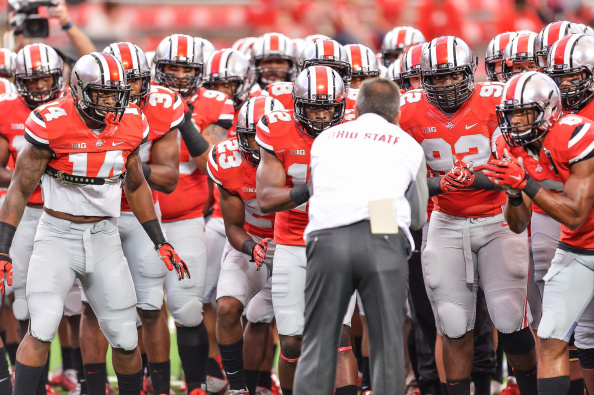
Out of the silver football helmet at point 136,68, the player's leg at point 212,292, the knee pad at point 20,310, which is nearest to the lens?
the silver football helmet at point 136,68

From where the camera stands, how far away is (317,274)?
4.27 meters

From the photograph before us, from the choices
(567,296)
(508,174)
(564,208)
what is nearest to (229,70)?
(508,174)

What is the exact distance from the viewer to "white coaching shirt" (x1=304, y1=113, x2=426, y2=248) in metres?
4.26

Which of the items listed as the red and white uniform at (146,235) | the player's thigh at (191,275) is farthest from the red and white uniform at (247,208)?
the red and white uniform at (146,235)

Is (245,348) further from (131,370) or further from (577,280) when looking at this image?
(577,280)

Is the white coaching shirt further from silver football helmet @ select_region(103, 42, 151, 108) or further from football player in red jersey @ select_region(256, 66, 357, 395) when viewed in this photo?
silver football helmet @ select_region(103, 42, 151, 108)

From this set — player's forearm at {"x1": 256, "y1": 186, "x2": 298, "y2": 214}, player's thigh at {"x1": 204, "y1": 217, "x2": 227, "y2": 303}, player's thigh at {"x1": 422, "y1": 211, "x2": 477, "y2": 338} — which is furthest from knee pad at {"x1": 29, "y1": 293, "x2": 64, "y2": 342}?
player's thigh at {"x1": 422, "y1": 211, "x2": 477, "y2": 338}

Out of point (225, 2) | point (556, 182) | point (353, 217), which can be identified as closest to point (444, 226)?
point (556, 182)

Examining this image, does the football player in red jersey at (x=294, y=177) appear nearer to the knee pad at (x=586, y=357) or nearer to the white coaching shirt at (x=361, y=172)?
the white coaching shirt at (x=361, y=172)

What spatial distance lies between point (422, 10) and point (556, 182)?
24.5 ft

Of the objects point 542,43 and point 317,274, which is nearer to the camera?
point 317,274

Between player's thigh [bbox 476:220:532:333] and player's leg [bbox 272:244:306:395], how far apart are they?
41.7 inches

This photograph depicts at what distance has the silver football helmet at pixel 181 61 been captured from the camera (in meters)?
6.66

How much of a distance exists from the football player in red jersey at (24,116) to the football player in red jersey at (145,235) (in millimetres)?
602
